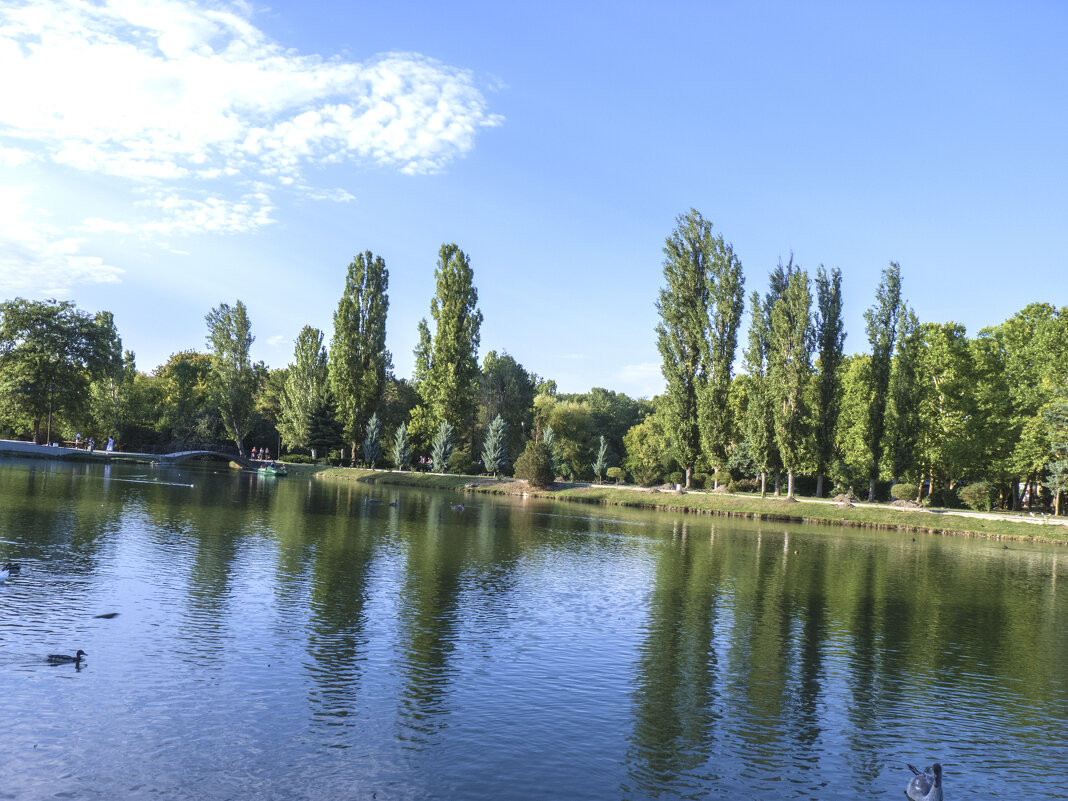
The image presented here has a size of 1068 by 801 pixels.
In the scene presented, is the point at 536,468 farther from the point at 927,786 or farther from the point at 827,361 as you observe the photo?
the point at 927,786

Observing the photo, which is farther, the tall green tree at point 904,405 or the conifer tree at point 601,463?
the conifer tree at point 601,463

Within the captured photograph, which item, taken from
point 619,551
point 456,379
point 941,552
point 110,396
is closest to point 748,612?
point 619,551

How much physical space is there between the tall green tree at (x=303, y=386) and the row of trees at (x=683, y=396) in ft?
0.80

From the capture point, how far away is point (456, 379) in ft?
270

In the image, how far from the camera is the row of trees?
61.8 m

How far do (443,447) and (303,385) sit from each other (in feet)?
72.9

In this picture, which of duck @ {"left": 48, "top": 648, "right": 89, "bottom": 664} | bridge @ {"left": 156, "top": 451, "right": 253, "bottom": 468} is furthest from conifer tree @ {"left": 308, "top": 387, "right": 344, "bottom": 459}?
duck @ {"left": 48, "top": 648, "right": 89, "bottom": 664}

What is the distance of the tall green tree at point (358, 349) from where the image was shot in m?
86.5

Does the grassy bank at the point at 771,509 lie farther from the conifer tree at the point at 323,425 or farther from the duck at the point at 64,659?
the duck at the point at 64,659

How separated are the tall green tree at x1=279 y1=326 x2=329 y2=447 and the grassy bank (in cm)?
1515

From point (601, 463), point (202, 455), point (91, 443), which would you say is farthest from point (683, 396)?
point (91, 443)

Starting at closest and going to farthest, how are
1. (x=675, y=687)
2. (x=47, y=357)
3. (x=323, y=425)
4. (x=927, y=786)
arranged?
(x=927, y=786), (x=675, y=687), (x=47, y=357), (x=323, y=425)

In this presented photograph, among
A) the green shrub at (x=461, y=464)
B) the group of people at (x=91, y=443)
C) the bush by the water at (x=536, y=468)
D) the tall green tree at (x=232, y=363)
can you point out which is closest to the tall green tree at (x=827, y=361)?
the bush by the water at (x=536, y=468)

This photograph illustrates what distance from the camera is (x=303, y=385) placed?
9212cm
